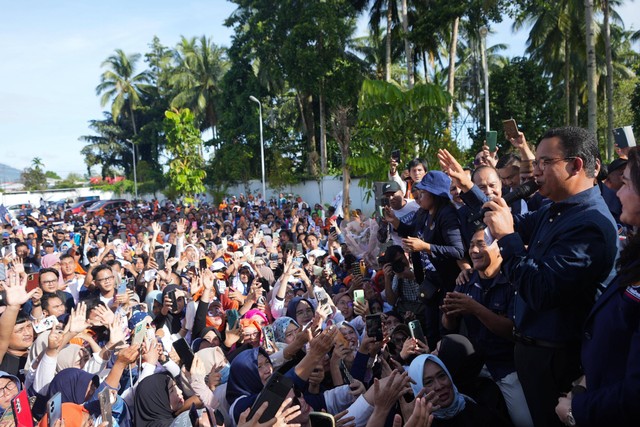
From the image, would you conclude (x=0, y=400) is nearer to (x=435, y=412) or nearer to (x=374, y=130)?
(x=435, y=412)

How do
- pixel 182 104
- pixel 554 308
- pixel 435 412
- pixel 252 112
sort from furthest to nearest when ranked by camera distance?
pixel 182 104 → pixel 252 112 → pixel 435 412 → pixel 554 308

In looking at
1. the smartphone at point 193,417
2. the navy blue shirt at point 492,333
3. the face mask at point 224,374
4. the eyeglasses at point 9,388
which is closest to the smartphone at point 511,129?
the navy blue shirt at point 492,333

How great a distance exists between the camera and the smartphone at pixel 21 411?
3.35 meters

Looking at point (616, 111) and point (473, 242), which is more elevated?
point (616, 111)

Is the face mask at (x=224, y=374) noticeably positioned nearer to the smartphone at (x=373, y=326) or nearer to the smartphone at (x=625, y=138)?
the smartphone at (x=373, y=326)

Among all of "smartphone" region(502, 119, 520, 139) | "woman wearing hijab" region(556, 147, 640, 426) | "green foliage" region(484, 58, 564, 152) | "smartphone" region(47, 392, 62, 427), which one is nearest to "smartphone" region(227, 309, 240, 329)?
"smartphone" region(47, 392, 62, 427)

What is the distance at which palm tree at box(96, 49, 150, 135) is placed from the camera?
194 ft

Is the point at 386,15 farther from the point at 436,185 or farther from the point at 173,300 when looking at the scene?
the point at 436,185

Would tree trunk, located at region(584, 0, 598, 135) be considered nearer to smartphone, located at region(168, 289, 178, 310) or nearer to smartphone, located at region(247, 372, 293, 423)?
smartphone, located at region(168, 289, 178, 310)

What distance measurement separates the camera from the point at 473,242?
143 inches

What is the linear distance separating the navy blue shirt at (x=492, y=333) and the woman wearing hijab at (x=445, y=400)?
1.07 feet

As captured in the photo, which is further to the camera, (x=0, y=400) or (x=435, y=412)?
(x=0, y=400)

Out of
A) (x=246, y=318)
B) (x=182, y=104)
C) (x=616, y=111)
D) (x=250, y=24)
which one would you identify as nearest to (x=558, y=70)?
(x=616, y=111)

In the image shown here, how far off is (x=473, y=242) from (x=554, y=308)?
38.3 inches
